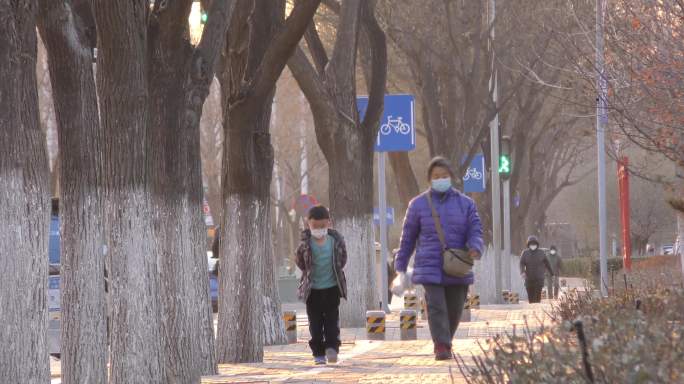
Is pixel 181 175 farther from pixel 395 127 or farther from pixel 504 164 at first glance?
pixel 504 164

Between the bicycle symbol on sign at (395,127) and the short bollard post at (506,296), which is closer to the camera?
the bicycle symbol on sign at (395,127)

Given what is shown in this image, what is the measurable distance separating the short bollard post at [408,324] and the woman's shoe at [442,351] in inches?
287

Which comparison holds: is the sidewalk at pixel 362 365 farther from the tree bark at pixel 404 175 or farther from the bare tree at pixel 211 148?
the bare tree at pixel 211 148

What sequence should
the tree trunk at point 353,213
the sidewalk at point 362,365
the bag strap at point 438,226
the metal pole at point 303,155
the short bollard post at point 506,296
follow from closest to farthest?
the sidewalk at point 362,365
the bag strap at point 438,226
the tree trunk at point 353,213
the short bollard post at point 506,296
the metal pole at point 303,155

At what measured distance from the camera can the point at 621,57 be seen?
16906 mm

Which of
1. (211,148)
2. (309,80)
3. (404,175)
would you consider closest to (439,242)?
(309,80)

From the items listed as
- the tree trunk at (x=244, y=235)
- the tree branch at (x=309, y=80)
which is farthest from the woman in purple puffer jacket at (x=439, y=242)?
the tree branch at (x=309, y=80)

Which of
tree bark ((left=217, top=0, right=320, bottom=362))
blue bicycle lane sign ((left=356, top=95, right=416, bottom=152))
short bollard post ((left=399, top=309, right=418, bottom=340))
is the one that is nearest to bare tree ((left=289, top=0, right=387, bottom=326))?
blue bicycle lane sign ((left=356, top=95, right=416, bottom=152))

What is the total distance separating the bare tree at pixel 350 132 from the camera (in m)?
23.9

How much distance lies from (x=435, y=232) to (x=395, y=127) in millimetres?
13064

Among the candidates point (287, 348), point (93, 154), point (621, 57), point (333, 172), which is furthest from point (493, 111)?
point (93, 154)

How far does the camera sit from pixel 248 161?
18.4m

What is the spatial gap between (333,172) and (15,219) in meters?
13.4

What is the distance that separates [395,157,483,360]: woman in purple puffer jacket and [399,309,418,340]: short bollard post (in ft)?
23.6
